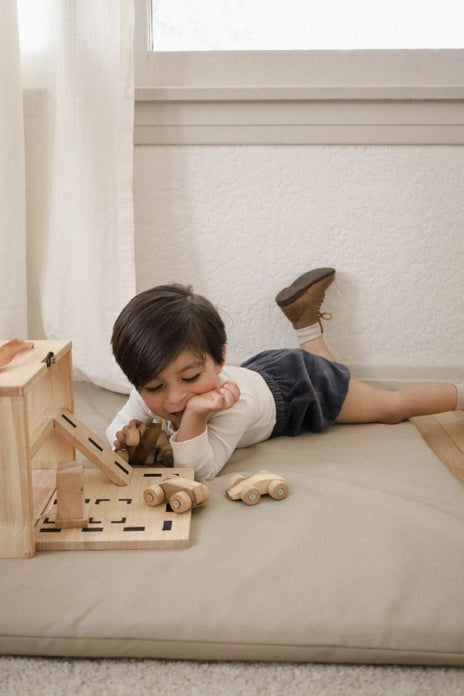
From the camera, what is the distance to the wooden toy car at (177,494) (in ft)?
2.85

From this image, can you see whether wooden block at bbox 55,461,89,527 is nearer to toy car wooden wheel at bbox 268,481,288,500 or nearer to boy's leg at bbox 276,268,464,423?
toy car wooden wheel at bbox 268,481,288,500

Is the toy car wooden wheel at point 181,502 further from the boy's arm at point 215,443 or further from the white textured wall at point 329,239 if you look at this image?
the white textured wall at point 329,239

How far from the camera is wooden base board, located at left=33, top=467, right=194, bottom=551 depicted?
0.81 m

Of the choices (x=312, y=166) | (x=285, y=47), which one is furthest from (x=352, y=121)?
(x=285, y=47)

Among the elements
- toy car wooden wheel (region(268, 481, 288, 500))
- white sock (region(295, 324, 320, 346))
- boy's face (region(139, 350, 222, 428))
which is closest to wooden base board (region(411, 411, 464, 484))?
white sock (region(295, 324, 320, 346))

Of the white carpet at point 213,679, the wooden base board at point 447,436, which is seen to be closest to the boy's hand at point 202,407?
the white carpet at point 213,679

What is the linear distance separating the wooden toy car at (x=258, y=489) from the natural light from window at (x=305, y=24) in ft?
3.49

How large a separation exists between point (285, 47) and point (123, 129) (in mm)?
438

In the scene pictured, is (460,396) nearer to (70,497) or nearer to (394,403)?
(394,403)

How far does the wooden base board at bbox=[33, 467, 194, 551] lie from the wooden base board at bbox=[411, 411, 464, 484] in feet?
1.75

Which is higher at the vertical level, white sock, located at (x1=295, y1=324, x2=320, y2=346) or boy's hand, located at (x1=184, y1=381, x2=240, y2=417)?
boy's hand, located at (x1=184, y1=381, x2=240, y2=417)

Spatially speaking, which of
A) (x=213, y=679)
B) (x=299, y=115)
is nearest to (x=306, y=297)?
(x=299, y=115)

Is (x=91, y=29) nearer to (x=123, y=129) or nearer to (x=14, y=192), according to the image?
(x=123, y=129)

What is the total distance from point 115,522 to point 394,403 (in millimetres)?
683
